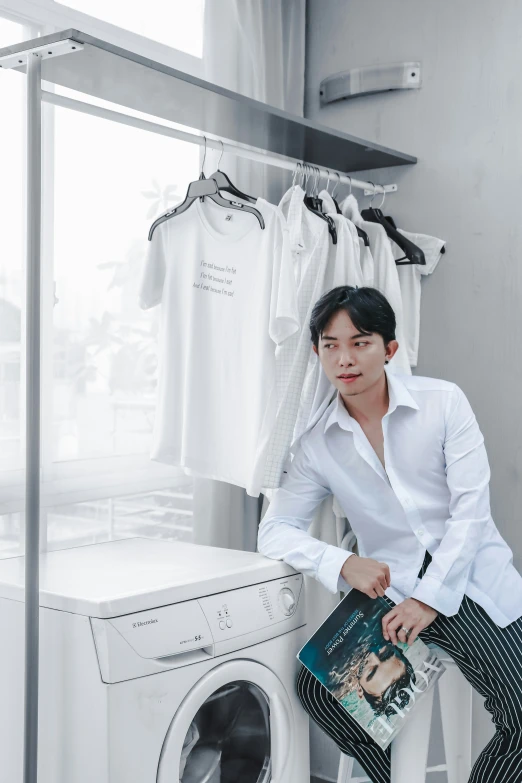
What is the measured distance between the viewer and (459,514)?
1813 millimetres

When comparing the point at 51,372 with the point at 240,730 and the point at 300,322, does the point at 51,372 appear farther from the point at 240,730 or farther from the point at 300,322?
the point at 240,730

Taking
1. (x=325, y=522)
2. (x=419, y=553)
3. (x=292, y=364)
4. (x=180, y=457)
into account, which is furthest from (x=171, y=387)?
(x=419, y=553)

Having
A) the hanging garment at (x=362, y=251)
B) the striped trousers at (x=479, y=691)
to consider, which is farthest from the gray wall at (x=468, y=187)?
the striped trousers at (x=479, y=691)

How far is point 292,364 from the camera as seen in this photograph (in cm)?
202

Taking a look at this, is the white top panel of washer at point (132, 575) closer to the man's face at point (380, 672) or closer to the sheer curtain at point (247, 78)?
the man's face at point (380, 672)

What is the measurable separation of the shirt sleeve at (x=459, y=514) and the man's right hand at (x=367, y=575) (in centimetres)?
8

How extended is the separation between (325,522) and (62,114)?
127 cm

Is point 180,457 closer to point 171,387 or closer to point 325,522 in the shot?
point 171,387

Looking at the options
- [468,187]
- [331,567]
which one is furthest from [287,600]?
[468,187]

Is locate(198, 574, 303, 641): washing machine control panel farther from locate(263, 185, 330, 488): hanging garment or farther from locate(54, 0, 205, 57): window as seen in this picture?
locate(54, 0, 205, 57): window

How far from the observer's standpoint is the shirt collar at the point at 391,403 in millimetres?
A: 1886

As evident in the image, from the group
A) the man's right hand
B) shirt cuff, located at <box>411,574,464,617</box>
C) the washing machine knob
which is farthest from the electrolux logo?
shirt cuff, located at <box>411,574,464,617</box>

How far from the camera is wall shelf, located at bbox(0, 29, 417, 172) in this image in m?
1.55

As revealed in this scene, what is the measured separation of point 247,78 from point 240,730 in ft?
5.78
